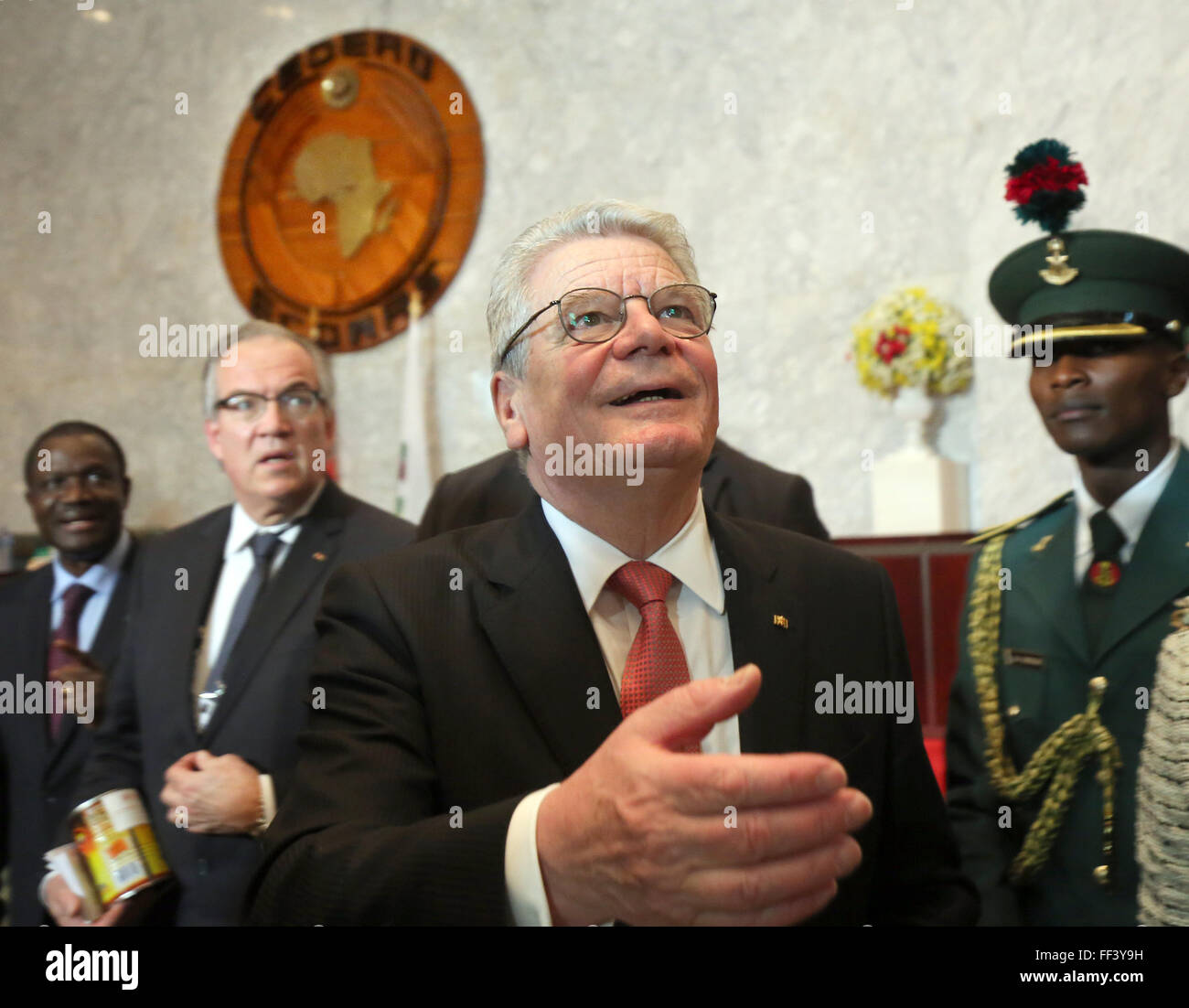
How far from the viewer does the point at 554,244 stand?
1.56 m

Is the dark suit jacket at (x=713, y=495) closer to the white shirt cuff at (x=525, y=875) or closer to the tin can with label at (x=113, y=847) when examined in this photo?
the tin can with label at (x=113, y=847)

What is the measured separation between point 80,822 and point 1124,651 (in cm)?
174

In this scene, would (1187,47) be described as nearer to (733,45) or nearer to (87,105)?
(733,45)

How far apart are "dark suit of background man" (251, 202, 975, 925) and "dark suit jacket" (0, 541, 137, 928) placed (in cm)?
140

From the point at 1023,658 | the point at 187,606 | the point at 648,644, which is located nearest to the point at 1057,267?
the point at 1023,658

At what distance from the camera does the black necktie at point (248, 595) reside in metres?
2.12

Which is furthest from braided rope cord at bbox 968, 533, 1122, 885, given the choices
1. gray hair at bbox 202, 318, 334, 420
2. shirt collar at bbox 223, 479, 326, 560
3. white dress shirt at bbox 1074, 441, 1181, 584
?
gray hair at bbox 202, 318, 334, 420

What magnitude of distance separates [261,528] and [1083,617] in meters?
1.55

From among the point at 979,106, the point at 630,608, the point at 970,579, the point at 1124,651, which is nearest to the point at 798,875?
the point at 630,608

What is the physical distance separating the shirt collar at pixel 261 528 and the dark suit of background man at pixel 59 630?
0.54 m

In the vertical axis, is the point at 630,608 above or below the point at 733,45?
below

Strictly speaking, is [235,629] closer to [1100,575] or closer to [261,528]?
[261,528]

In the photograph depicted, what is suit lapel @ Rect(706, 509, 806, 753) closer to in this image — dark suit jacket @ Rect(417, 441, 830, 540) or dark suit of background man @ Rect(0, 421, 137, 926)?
dark suit jacket @ Rect(417, 441, 830, 540)

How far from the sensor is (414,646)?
1413 mm
